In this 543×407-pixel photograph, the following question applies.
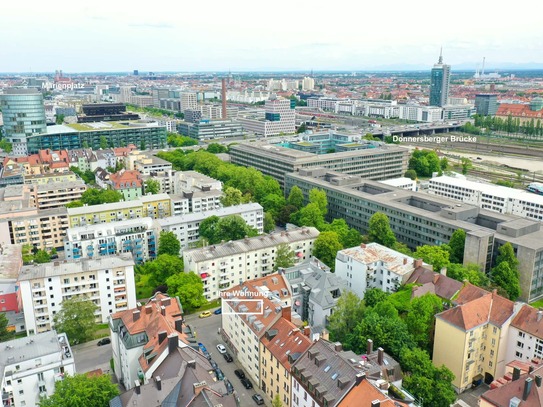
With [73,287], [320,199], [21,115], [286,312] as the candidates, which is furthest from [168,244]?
[21,115]

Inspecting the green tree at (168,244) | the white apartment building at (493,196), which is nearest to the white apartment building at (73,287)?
the green tree at (168,244)

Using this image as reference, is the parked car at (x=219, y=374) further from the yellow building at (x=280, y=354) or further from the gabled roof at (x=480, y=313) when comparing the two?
the gabled roof at (x=480, y=313)

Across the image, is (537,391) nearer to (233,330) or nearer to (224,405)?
(224,405)

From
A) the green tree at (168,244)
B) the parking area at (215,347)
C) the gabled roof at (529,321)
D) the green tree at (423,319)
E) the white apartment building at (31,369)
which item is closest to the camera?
the white apartment building at (31,369)

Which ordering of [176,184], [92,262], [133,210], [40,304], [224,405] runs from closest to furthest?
[224,405] < [40,304] < [92,262] < [133,210] < [176,184]

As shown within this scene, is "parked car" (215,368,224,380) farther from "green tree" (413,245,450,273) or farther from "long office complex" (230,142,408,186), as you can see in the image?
"long office complex" (230,142,408,186)

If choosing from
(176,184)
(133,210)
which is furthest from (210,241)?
(176,184)

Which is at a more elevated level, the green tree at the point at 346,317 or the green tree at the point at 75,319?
the green tree at the point at 346,317
